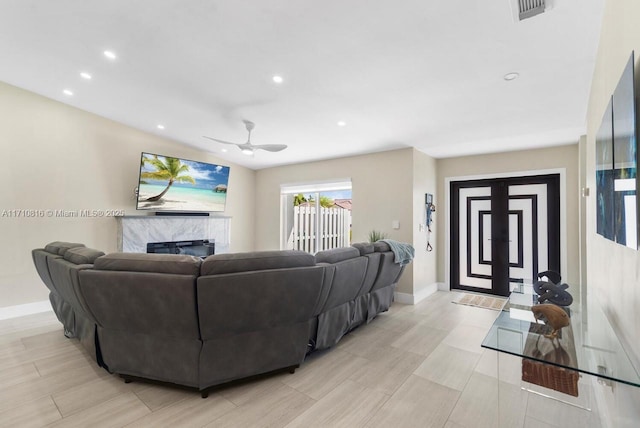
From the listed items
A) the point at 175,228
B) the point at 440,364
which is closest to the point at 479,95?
the point at 440,364

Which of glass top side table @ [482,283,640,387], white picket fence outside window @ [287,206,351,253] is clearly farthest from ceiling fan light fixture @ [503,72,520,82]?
white picket fence outside window @ [287,206,351,253]

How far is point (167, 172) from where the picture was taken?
5.07m

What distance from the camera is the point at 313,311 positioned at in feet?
8.15

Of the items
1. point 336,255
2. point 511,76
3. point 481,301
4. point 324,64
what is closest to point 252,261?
point 336,255

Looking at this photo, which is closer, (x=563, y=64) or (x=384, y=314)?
(x=563, y=64)

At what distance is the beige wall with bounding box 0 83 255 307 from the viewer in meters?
3.86

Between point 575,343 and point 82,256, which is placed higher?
point 82,256

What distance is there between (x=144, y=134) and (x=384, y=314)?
5104mm

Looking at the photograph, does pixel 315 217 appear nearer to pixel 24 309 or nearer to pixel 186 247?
pixel 186 247

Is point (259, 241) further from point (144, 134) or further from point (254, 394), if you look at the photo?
point (254, 394)

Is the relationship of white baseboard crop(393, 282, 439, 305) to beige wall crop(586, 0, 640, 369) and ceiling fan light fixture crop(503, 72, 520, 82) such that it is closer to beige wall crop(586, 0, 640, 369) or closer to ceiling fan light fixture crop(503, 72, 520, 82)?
beige wall crop(586, 0, 640, 369)

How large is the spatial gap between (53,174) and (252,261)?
4.06 metres

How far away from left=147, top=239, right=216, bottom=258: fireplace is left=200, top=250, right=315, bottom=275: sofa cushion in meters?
3.64

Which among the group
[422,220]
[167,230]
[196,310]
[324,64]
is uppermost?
[324,64]
